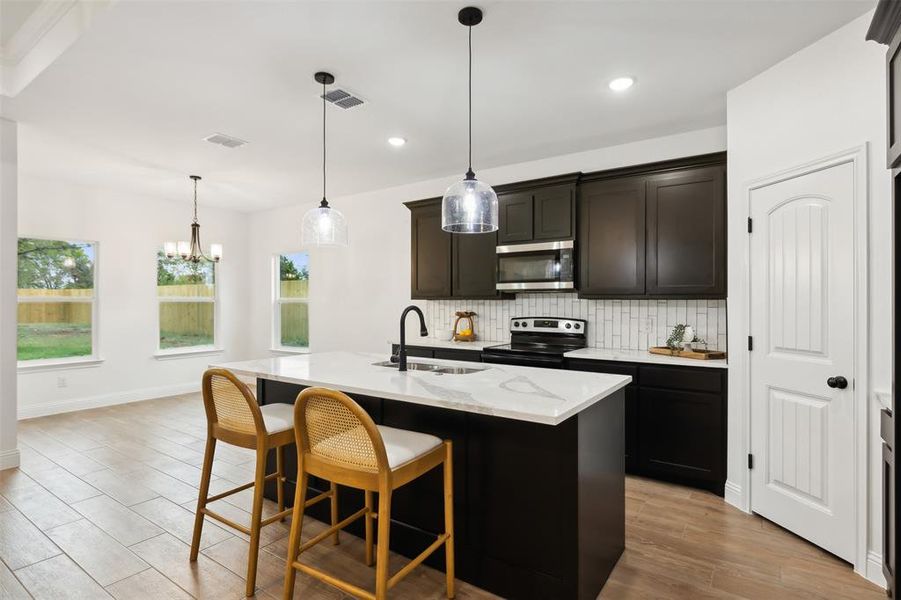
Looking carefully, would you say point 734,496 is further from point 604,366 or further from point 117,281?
point 117,281

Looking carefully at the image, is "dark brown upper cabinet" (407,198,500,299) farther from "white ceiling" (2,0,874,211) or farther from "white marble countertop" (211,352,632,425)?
"white marble countertop" (211,352,632,425)

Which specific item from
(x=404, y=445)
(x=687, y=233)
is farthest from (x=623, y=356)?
(x=404, y=445)

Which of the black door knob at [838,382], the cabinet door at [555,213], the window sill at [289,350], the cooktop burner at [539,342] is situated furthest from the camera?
the window sill at [289,350]

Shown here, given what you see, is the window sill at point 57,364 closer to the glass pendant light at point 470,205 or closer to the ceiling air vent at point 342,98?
the ceiling air vent at point 342,98

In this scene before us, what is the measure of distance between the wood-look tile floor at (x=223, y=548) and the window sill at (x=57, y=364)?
6.58 feet

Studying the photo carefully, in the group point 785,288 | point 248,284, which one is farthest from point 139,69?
point 248,284

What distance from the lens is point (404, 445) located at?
2.02m

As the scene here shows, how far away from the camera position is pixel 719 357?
3.48 meters

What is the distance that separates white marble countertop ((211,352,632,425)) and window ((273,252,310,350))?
408cm

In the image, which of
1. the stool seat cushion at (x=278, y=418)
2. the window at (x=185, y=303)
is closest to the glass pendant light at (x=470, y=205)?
the stool seat cushion at (x=278, y=418)

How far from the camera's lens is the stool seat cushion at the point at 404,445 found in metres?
1.91

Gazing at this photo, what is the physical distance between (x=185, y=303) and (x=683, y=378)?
6533 mm

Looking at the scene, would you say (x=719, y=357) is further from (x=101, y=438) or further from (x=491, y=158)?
(x=101, y=438)

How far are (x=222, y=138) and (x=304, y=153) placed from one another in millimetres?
717
